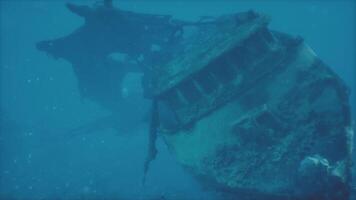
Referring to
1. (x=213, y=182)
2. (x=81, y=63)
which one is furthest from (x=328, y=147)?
(x=81, y=63)

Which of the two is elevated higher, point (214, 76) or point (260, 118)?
point (214, 76)

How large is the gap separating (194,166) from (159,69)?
3.67m

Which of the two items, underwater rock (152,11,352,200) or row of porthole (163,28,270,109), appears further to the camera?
row of porthole (163,28,270,109)

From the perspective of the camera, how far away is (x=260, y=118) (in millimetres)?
6605

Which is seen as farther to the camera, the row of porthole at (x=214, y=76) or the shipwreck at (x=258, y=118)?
the row of porthole at (x=214, y=76)

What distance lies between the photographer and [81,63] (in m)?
13.2

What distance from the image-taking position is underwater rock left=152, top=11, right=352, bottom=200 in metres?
5.73

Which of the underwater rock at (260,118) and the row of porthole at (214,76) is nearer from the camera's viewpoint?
the underwater rock at (260,118)

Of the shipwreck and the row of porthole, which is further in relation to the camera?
the row of porthole

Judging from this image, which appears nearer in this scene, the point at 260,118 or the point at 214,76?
the point at 260,118

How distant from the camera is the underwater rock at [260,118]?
5730 millimetres

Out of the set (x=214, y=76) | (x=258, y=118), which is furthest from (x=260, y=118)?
(x=214, y=76)

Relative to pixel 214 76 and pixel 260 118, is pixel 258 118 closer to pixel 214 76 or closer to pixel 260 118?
pixel 260 118

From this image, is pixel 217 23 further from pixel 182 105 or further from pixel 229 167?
pixel 229 167
